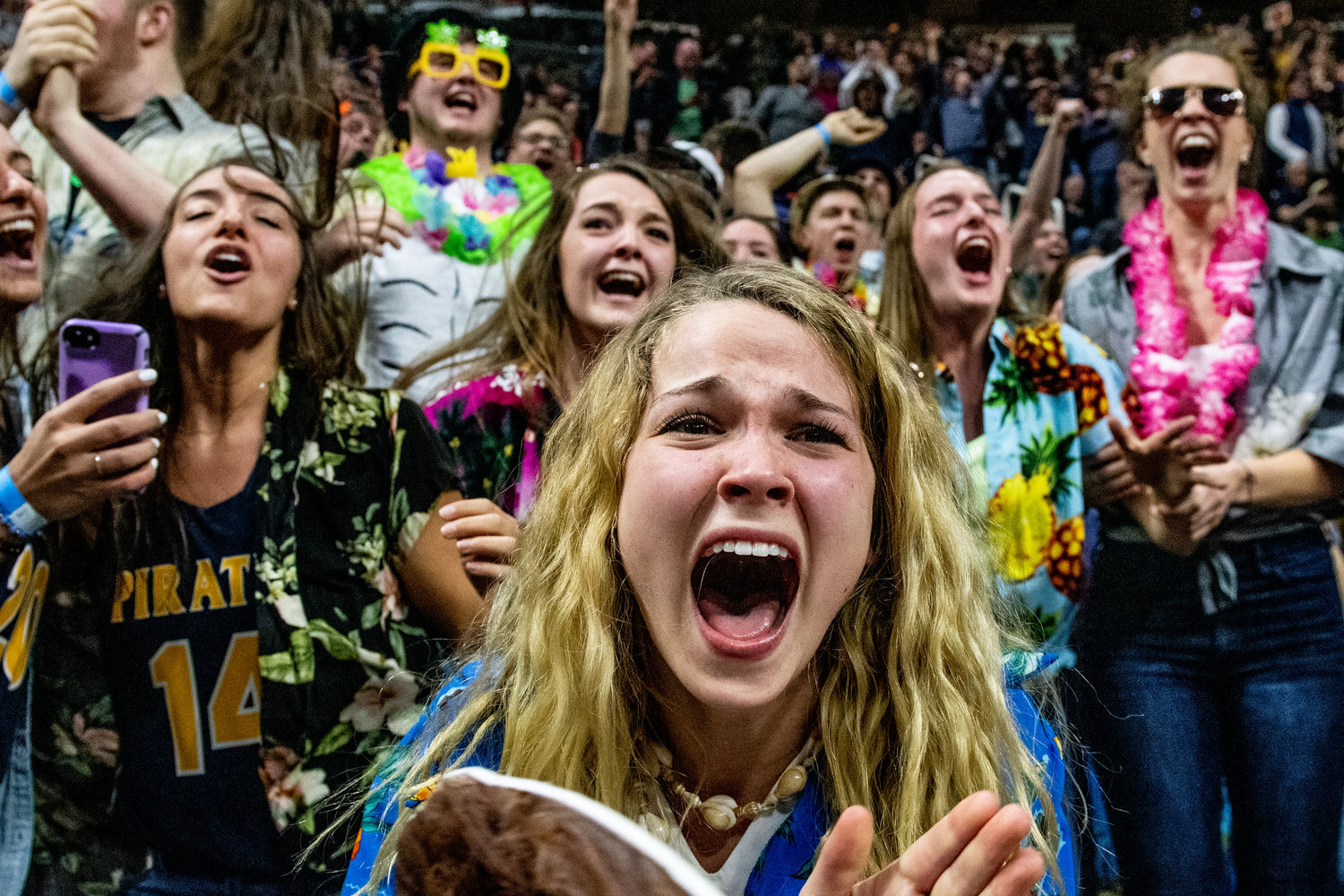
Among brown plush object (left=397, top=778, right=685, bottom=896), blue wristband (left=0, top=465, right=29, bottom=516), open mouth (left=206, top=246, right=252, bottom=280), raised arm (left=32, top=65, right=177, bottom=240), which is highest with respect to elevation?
raised arm (left=32, top=65, right=177, bottom=240)

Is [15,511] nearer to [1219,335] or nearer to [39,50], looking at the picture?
[39,50]

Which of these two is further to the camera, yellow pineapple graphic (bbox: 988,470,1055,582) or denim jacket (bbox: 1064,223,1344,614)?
denim jacket (bbox: 1064,223,1344,614)

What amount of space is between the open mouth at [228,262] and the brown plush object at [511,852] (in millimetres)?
1443

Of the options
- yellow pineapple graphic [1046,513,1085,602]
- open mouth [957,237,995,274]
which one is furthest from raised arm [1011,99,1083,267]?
yellow pineapple graphic [1046,513,1085,602]

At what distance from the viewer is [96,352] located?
5.56ft

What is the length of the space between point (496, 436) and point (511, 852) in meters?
1.52

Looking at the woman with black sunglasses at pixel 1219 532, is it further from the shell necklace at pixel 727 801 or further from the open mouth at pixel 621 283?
the shell necklace at pixel 727 801

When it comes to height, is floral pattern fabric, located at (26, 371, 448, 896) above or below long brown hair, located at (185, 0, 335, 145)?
below

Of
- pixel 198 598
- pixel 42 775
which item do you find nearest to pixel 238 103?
pixel 198 598

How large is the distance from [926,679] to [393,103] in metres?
2.42

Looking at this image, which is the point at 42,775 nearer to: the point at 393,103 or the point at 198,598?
the point at 198,598

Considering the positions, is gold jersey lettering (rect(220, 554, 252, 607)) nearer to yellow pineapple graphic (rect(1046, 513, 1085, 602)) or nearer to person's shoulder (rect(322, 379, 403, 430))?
person's shoulder (rect(322, 379, 403, 430))

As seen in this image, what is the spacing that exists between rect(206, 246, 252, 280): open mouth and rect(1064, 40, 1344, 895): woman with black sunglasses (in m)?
1.63

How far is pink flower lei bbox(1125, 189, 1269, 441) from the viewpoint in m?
2.35
